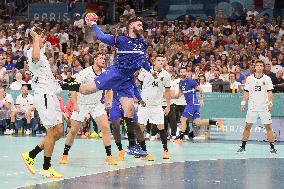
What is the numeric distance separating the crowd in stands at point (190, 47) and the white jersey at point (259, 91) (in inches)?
187

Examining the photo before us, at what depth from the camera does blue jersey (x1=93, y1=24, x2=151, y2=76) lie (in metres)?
15.8

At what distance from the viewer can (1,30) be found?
33406 mm

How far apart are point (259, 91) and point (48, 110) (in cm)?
748

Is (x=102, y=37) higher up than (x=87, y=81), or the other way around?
(x=102, y=37)

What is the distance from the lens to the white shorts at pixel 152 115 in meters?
18.2

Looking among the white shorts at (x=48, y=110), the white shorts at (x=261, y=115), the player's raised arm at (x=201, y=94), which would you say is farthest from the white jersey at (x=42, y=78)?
the player's raised arm at (x=201, y=94)

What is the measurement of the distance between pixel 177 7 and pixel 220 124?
39.3 feet

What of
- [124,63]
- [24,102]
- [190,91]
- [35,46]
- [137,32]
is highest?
[137,32]

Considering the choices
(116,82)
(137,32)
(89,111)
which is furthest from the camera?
→ (89,111)

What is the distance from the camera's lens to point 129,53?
631 inches

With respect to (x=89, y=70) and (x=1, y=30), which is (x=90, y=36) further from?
(x=89, y=70)

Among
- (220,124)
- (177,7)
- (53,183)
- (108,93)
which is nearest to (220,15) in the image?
(177,7)

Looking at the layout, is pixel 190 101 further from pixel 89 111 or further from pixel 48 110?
pixel 48 110

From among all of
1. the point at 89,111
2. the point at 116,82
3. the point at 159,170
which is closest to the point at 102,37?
the point at 116,82
